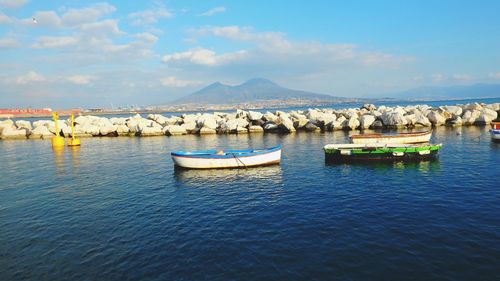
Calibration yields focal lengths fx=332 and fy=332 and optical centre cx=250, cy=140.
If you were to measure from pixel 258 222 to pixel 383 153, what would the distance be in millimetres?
22710

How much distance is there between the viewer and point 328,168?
3444cm

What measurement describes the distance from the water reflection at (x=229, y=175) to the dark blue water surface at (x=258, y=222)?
4.5 inches

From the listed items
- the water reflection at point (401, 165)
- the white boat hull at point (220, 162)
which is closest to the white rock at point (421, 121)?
the water reflection at point (401, 165)

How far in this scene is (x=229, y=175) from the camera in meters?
33.1

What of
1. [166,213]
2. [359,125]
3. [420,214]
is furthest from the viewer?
[359,125]

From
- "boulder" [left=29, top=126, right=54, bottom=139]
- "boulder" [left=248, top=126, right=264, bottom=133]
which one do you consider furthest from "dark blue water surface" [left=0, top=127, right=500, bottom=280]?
"boulder" [left=29, top=126, right=54, bottom=139]

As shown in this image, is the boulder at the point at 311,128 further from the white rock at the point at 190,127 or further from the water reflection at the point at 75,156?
the water reflection at the point at 75,156

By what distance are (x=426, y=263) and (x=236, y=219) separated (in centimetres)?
1052

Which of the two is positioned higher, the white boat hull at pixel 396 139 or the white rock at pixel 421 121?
the white rock at pixel 421 121

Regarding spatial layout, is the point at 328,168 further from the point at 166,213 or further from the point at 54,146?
the point at 54,146

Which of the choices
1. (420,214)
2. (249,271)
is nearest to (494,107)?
(420,214)

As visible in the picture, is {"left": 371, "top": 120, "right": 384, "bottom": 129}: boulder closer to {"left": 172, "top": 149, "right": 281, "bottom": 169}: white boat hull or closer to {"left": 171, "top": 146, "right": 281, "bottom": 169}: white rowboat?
{"left": 171, "top": 146, "right": 281, "bottom": 169}: white rowboat

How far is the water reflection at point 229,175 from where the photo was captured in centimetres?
3139

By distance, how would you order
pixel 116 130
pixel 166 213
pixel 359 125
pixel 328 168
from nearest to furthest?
pixel 166 213, pixel 328 168, pixel 359 125, pixel 116 130
